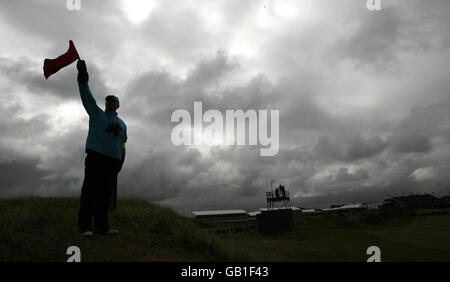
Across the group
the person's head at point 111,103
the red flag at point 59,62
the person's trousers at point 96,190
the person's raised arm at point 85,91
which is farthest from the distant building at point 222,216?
the red flag at point 59,62

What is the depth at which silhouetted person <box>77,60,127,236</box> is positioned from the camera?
6.62 metres

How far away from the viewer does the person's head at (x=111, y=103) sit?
714cm

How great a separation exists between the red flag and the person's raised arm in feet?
0.66

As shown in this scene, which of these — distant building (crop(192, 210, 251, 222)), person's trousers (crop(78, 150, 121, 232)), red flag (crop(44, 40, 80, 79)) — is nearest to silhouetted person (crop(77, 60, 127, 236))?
person's trousers (crop(78, 150, 121, 232))

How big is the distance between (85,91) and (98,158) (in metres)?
1.46

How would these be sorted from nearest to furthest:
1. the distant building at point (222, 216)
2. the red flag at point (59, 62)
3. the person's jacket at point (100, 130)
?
the red flag at point (59, 62) < the person's jacket at point (100, 130) < the distant building at point (222, 216)

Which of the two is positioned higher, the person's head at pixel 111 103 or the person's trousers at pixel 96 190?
the person's head at pixel 111 103

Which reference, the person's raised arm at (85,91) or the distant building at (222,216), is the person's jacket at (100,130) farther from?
the distant building at (222,216)

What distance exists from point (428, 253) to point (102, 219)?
14.1 metres
